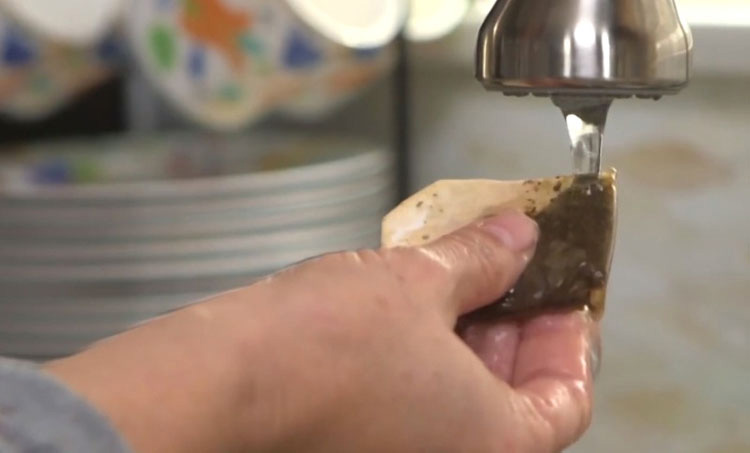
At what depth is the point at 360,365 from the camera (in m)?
0.39

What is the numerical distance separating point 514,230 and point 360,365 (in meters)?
0.10

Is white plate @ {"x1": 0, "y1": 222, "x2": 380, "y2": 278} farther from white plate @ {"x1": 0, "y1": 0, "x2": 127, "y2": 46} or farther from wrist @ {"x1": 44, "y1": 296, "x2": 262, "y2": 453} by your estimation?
wrist @ {"x1": 44, "y1": 296, "x2": 262, "y2": 453}

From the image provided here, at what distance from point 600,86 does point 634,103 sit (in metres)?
0.39

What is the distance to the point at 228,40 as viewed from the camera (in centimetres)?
68

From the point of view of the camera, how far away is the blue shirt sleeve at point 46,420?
0.93 feet

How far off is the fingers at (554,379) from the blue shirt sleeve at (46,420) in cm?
18

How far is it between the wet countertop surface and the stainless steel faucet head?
0.36 metres

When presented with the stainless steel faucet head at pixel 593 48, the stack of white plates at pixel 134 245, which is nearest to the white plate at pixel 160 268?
the stack of white plates at pixel 134 245

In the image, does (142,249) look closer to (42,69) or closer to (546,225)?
(42,69)

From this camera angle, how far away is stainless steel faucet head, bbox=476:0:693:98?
12.8 inches

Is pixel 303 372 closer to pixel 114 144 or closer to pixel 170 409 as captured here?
pixel 170 409

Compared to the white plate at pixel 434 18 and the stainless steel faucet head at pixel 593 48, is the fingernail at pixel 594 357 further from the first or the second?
the white plate at pixel 434 18

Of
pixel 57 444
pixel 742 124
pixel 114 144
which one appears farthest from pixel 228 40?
pixel 57 444

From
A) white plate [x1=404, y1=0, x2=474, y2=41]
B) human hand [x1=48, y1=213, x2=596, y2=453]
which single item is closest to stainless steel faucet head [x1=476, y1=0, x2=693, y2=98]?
human hand [x1=48, y1=213, x2=596, y2=453]
